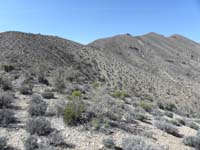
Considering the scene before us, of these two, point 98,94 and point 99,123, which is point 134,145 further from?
point 98,94

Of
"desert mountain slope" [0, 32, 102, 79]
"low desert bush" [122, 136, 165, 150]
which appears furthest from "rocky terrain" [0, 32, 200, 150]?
"desert mountain slope" [0, 32, 102, 79]

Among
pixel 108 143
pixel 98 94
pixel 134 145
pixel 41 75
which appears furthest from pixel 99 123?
pixel 41 75

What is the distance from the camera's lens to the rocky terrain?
28.5 ft

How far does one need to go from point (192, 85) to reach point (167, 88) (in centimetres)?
861

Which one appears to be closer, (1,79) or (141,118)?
(141,118)

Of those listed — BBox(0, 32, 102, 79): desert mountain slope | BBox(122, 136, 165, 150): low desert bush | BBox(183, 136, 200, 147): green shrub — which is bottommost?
BBox(183, 136, 200, 147): green shrub

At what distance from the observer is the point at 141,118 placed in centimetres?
1308

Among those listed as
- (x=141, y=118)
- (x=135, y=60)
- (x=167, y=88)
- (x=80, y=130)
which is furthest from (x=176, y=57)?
(x=80, y=130)

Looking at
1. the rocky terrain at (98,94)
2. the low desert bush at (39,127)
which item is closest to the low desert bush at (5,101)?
the rocky terrain at (98,94)

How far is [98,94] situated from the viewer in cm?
1528

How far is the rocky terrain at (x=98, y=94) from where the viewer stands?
8.68 meters

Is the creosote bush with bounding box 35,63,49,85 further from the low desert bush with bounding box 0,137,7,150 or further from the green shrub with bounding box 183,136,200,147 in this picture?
the green shrub with bounding box 183,136,200,147

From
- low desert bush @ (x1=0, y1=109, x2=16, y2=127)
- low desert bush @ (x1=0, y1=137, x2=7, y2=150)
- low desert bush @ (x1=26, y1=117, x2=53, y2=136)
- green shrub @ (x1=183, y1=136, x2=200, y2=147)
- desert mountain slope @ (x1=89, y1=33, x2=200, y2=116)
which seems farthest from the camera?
desert mountain slope @ (x1=89, y1=33, x2=200, y2=116)

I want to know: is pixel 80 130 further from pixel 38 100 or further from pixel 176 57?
pixel 176 57
